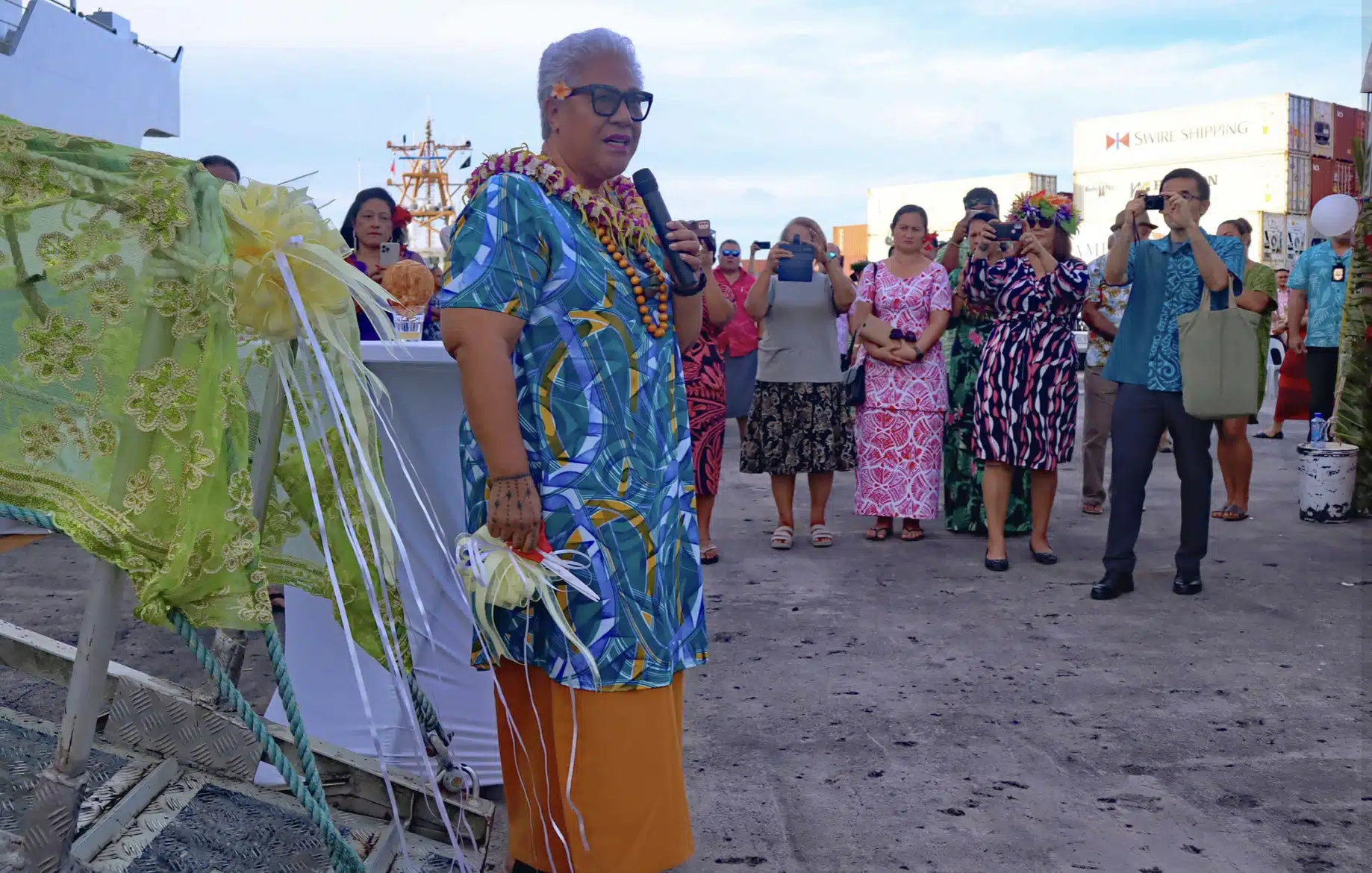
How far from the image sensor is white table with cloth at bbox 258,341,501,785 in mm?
3096

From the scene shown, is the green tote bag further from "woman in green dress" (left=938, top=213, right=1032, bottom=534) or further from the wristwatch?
the wristwatch

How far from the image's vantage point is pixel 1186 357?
5125mm

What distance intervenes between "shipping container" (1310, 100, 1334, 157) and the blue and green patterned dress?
3278 centimetres

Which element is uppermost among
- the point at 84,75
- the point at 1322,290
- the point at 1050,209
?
the point at 84,75

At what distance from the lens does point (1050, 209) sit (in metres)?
6.06

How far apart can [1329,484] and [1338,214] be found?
6.43ft

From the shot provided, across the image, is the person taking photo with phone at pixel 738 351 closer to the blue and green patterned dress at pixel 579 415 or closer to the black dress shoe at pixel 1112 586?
the black dress shoe at pixel 1112 586

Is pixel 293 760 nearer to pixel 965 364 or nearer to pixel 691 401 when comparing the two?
pixel 691 401

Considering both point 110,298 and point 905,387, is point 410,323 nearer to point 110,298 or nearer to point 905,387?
point 110,298

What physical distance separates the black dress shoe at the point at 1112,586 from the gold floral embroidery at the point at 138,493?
15.4ft

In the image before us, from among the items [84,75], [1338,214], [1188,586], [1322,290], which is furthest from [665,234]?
[84,75]

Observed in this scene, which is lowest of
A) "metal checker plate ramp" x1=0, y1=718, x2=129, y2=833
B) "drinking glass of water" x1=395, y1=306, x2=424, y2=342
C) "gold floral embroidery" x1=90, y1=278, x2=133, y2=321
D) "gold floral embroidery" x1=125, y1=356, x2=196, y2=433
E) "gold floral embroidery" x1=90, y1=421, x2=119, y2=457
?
"metal checker plate ramp" x1=0, y1=718, x2=129, y2=833

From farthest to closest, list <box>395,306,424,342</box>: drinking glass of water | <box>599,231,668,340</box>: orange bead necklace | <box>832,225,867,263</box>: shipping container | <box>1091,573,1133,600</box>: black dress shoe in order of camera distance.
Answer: <box>832,225,867,263</box>: shipping container < <box>1091,573,1133,600</box>: black dress shoe < <box>395,306,424,342</box>: drinking glass of water < <box>599,231,668,340</box>: orange bead necklace

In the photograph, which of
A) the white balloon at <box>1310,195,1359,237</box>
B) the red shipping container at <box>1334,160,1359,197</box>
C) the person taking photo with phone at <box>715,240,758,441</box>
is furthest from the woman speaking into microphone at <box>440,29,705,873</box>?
the red shipping container at <box>1334,160,1359,197</box>
